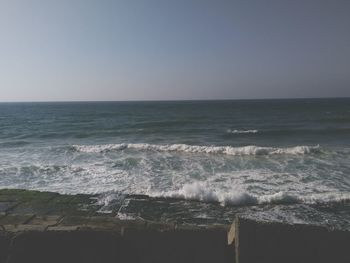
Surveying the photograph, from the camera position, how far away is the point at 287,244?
3.22m

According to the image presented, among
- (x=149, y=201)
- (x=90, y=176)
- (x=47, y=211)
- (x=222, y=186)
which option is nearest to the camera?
(x=47, y=211)

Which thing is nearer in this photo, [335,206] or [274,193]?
[335,206]

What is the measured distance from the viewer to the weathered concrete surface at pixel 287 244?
10.4 feet

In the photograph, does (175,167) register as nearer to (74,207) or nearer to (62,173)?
(62,173)

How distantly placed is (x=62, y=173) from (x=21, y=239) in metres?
9.85

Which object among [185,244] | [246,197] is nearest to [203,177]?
[246,197]

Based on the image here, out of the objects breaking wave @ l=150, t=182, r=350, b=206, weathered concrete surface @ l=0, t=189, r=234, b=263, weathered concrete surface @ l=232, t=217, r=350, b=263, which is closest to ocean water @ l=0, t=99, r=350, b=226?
breaking wave @ l=150, t=182, r=350, b=206

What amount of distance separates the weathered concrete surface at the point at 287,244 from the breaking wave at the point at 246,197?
5604 millimetres

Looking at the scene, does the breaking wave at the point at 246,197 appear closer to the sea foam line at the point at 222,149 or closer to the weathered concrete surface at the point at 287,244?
the weathered concrete surface at the point at 287,244

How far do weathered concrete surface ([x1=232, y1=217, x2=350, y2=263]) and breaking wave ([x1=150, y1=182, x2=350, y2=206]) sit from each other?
560 centimetres

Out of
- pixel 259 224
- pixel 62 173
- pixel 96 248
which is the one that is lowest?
pixel 62 173

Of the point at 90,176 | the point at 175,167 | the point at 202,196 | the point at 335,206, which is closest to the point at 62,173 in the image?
the point at 90,176

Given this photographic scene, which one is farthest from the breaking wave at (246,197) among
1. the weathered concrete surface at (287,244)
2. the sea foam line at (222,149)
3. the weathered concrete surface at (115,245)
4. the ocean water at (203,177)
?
the sea foam line at (222,149)

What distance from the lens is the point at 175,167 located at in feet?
44.8
